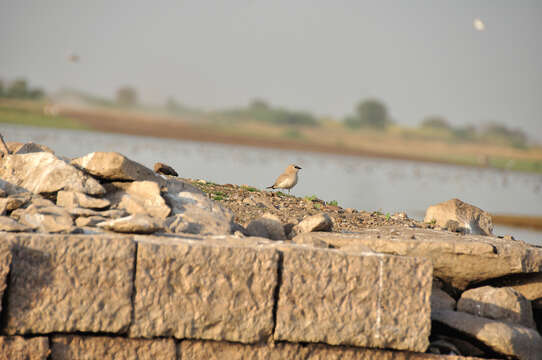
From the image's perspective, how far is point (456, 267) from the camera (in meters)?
7.09

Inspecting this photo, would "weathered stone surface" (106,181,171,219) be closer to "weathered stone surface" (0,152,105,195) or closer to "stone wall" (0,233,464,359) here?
"weathered stone surface" (0,152,105,195)

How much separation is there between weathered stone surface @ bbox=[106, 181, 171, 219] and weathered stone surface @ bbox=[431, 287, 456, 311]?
3.11 m

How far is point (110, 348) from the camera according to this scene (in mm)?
5559

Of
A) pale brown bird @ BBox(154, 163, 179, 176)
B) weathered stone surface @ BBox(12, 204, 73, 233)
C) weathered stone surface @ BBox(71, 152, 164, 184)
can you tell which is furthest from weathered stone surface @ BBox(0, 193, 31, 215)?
pale brown bird @ BBox(154, 163, 179, 176)

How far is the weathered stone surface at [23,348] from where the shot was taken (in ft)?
17.5

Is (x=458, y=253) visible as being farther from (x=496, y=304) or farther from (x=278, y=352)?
(x=278, y=352)

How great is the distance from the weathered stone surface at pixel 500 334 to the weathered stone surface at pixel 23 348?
3974 millimetres

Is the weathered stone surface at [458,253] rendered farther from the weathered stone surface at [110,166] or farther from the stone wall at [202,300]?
the weathered stone surface at [110,166]

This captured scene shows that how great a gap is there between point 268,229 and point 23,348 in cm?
283

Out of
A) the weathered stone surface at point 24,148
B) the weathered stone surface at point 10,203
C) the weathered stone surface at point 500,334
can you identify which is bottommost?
the weathered stone surface at point 500,334

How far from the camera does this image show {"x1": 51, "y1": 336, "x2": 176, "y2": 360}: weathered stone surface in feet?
18.0

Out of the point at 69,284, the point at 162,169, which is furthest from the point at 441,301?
the point at 162,169

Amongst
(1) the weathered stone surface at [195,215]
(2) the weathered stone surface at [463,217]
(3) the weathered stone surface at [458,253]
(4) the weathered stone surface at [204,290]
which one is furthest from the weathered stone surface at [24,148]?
(2) the weathered stone surface at [463,217]

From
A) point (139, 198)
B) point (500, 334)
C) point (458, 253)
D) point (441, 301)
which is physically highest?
point (139, 198)
